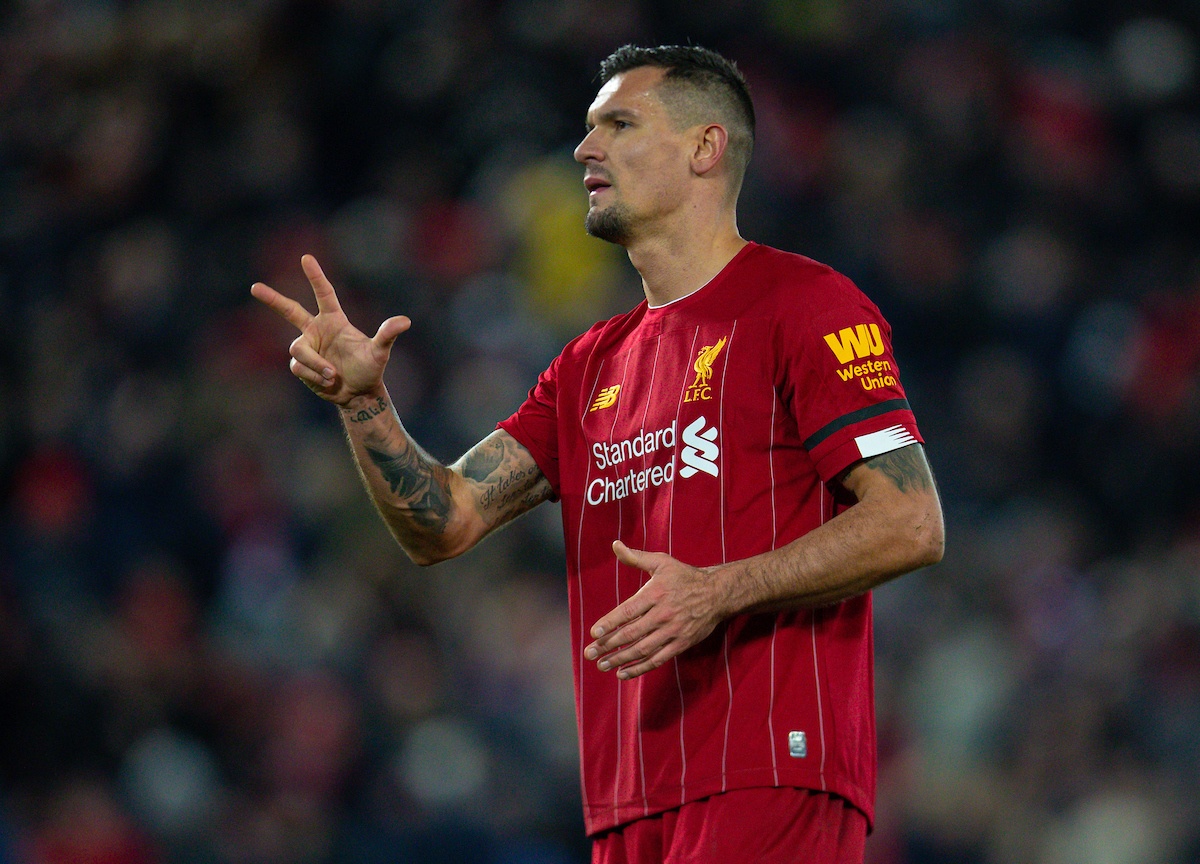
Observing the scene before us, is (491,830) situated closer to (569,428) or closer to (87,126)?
(569,428)

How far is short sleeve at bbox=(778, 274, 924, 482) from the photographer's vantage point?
307 centimetres

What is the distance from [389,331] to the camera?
336cm

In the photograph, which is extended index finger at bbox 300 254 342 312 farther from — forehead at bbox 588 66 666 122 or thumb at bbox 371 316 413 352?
forehead at bbox 588 66 666 122

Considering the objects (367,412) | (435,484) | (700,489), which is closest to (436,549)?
(435,484)

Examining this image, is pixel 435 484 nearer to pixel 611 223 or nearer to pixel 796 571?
pixel 611 223

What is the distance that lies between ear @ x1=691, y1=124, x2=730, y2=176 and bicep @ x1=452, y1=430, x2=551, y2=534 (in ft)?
2.58

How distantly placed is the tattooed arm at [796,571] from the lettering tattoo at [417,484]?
2.28 feet

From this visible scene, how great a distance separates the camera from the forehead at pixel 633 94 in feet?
12.1

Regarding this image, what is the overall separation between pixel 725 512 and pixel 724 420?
0.19 meters

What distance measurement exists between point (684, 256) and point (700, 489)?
24.5 inches

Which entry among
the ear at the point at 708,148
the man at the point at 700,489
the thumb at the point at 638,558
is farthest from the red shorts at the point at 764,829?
the ear at the point at 708,148

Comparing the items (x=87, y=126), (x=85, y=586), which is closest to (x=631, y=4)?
(x=87, y=126)

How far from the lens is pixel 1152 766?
21.7ft

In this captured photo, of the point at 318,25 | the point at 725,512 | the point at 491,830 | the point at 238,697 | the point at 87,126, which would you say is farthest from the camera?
the point at 318,25
